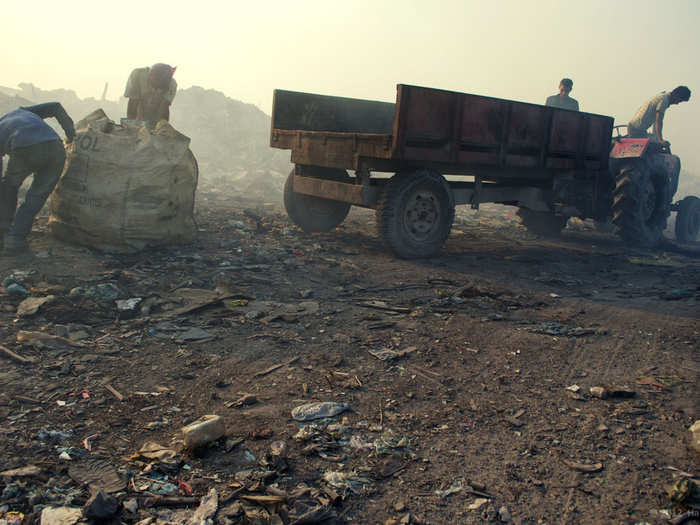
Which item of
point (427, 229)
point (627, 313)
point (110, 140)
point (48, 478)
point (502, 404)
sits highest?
point (110, 140)

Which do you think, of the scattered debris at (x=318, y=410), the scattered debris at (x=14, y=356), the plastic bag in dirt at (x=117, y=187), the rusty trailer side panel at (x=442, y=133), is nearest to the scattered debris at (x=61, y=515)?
the scattered debris at (x=318, y=410)

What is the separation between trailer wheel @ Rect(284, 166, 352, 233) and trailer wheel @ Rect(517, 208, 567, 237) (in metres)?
3.81

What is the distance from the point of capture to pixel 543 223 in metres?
9.38

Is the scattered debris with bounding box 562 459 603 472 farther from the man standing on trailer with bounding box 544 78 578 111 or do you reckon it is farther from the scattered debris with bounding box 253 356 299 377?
the man standing on trailer with bounding box 544 78 578 111

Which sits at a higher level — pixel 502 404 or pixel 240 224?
pixel 240 224

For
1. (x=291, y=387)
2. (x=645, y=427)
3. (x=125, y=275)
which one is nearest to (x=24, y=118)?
(x=125, y=275)

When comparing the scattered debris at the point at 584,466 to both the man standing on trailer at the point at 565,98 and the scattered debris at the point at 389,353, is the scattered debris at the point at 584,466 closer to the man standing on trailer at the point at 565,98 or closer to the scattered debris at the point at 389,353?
the scattered debris at the point at 389,353

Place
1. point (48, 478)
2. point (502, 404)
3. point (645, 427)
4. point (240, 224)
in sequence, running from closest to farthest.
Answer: point (48, 478) → point (645, 427) → point (502, 404) → point (240, 224)

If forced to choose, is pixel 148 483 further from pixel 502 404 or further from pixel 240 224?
pixel 240 224

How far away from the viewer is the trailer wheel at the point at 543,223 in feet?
30.5

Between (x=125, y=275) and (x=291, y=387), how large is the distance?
251 cm

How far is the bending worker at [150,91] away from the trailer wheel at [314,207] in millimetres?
1905

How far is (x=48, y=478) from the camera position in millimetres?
2172

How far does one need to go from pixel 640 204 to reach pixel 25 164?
8.64m
